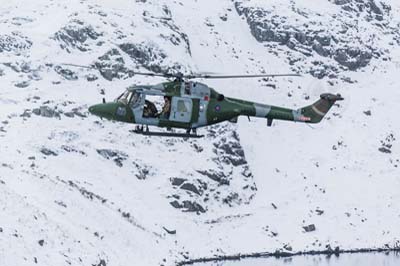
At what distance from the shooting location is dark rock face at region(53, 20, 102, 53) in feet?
268

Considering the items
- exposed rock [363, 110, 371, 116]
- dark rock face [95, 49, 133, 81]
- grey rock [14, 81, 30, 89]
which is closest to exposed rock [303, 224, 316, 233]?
exposed rock [363, 110, 371, 116]

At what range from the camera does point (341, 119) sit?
85938 millimetres

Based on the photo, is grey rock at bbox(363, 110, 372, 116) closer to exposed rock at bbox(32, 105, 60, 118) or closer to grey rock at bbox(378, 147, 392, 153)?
grey rock at bbox(378, 147, 392, 153)

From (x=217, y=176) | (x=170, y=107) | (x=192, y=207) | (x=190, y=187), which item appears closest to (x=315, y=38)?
(x=217, y=176)

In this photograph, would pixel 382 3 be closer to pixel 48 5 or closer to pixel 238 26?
pixel 238 26

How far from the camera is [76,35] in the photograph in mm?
82750

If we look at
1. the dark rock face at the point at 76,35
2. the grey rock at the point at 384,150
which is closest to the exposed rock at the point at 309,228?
the grey rock at the point at 384,150

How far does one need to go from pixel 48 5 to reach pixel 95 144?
2991 cm

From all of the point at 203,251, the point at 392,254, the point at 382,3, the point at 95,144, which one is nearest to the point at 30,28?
the point at 95,144

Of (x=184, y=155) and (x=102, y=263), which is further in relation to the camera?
(x=184, y=155)

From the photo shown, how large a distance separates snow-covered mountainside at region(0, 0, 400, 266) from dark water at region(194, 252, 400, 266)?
1538mm

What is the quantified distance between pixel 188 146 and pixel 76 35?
18392 mm

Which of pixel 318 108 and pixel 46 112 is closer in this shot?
pixel 318 108

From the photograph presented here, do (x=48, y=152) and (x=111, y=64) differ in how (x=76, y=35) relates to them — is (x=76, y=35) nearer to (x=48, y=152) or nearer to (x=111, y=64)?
(x=111, y=64)
